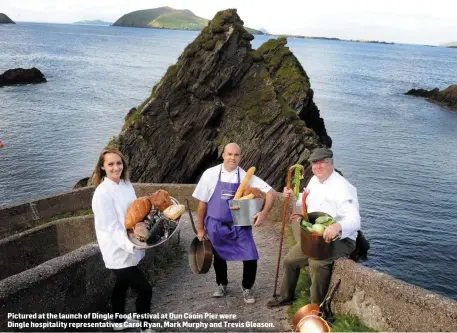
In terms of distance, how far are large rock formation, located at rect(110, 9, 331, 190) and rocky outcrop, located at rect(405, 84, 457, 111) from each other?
172ft

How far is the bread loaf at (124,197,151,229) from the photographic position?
15.6 feet

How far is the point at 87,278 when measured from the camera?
5996mm

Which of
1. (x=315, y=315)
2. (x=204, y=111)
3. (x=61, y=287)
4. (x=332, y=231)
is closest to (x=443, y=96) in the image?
(x=204, y=111)

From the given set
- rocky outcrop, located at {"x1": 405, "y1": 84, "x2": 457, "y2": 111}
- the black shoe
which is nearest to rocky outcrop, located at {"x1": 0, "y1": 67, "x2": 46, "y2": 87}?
rocky outcrop, located at {"x1": 405, "y1": 84, "x2": 457, "y2": 111}

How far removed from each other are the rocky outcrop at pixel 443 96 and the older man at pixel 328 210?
6874 centimetres

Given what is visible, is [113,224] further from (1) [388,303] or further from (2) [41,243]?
(2) [41,243]

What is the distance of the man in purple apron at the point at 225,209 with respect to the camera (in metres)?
5.95

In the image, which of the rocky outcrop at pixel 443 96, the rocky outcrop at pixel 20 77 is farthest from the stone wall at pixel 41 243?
the rocky outcrop at pixel 443 96

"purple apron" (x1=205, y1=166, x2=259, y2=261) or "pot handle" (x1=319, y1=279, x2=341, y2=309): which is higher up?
"purple apron" (x1=205, y1=166, x2=259, y2=261)

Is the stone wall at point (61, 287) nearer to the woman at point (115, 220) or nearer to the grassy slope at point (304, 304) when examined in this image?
the woman at point (115, 220)

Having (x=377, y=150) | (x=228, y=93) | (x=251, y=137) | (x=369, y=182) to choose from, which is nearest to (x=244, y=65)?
(x=228, y=93)

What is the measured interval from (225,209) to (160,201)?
1231 millimetres

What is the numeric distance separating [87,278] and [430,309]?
4.22 metres

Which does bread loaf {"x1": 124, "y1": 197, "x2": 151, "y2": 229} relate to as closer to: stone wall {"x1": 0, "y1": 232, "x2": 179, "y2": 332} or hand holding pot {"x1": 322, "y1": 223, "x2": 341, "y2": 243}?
stone wall {"x1": 0, "y1": 232, "x2": 179, "y2": 332}
